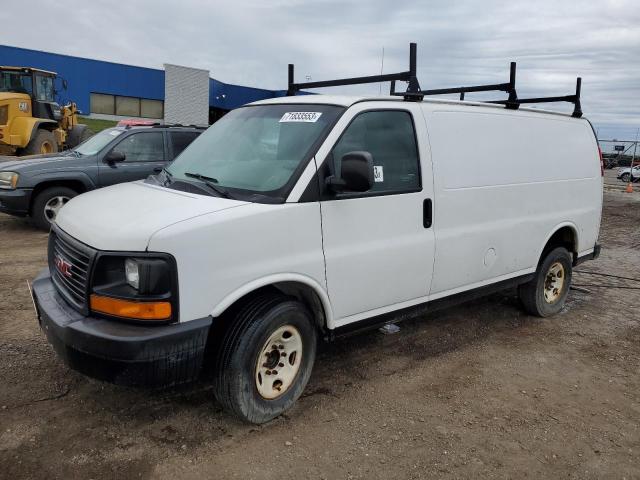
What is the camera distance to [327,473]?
9.87 feet

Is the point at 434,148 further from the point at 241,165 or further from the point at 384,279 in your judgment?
the point at 241,165

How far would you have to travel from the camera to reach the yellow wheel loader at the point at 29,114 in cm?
1580

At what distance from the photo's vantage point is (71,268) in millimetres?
3193

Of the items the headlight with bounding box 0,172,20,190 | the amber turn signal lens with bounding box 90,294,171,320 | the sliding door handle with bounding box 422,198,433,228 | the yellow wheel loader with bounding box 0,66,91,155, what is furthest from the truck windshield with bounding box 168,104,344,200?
the yellow wheel loader with bounding box 0,66,91,155

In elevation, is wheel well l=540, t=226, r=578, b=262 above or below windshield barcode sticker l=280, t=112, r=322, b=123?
below

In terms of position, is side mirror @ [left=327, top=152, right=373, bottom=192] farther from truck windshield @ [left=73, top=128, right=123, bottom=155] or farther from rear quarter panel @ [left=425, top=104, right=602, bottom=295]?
truck windshield @ [left=73, top=128, right=123, bottom=155]

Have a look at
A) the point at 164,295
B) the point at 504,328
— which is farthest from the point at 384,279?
the point at 504,328

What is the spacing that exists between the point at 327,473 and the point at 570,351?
9.83ft

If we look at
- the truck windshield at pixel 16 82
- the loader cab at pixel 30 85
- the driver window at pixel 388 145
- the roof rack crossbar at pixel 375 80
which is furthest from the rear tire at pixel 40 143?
the driver window at pixel 388 145

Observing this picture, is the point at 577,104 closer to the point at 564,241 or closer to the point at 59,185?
the point at 564,241

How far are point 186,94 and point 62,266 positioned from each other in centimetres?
4176

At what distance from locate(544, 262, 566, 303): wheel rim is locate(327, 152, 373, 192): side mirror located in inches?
130

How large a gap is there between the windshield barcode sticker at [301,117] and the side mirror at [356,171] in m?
0.48

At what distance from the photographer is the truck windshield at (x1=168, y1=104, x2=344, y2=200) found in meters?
3.43
